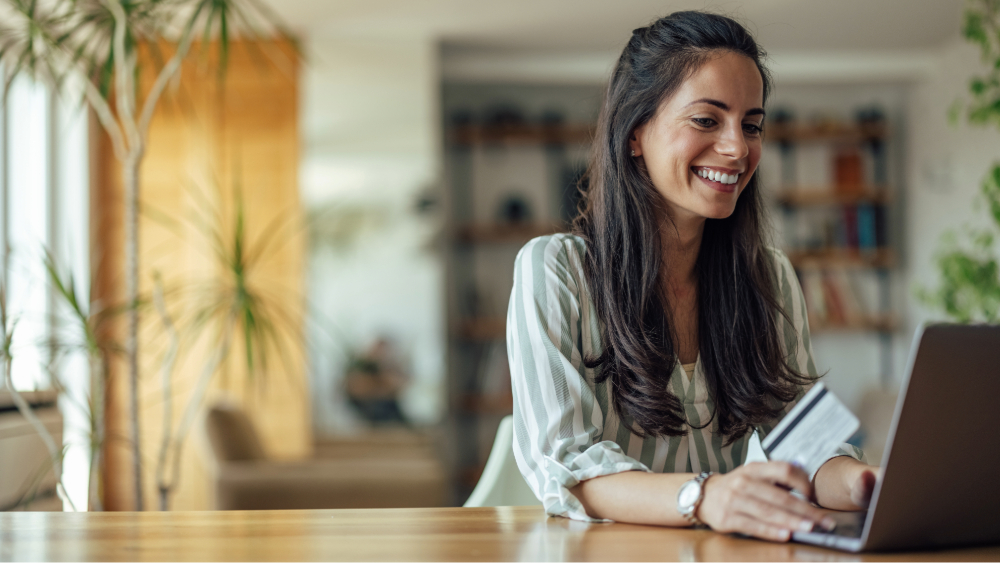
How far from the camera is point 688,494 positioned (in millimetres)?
863

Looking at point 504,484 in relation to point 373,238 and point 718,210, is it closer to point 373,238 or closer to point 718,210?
point 718,210

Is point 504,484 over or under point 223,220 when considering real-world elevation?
under

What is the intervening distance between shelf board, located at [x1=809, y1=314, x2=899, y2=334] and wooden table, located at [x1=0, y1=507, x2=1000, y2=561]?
15.5 feet

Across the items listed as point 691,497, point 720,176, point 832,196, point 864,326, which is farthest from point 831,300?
point 691,497

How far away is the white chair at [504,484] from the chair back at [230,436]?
1.76 metres

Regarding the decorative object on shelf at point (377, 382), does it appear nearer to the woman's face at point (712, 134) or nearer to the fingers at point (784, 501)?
the woman's face at point (712, 134)

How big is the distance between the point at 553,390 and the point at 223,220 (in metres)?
3.99

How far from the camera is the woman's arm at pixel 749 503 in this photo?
793 millimetres

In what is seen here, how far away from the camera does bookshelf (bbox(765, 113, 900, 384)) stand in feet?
17.5

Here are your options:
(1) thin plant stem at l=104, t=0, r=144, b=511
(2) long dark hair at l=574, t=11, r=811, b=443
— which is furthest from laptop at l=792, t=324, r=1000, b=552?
(1) thin plant stem at l=104, t=0, r=144, b=511

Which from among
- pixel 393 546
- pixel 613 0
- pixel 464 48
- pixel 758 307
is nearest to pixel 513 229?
pixel 464 48

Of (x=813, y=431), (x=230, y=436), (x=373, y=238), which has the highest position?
(x=373, y=238)

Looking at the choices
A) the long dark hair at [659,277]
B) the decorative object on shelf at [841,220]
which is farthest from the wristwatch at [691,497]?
the decorative object on shelf at [841,220]

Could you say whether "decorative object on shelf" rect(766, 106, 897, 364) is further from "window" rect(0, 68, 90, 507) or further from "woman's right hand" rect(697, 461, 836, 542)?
"woman's right hand" rect(697, 461, 836, 542)
